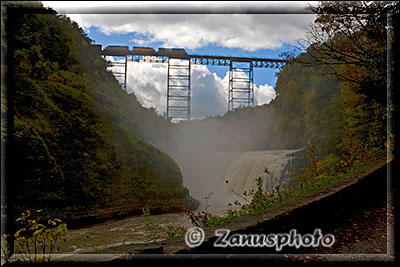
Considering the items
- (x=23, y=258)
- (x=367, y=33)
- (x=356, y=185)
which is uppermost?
(x=367, y=33)

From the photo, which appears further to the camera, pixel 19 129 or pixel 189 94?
pixel 19 129

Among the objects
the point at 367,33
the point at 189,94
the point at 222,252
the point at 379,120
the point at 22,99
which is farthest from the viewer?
the point at 22,99

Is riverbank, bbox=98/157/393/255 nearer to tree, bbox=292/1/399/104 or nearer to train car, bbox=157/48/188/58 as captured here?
tree, bbox=292/1/399/104

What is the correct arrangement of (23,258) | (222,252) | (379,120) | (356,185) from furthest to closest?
(379,120) < (356,185) < (222,252) < (23,258)

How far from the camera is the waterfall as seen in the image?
53.8 feet

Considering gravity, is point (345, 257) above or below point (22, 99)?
below

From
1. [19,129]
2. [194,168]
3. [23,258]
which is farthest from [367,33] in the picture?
[194,168]

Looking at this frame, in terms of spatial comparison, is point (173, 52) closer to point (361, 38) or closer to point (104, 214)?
point (361, 38)

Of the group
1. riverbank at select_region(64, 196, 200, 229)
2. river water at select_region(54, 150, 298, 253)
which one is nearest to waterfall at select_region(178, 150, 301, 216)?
river water at select_region(54, 150, 298, 253)

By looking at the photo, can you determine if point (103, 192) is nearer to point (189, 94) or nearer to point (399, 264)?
point (189, 94)

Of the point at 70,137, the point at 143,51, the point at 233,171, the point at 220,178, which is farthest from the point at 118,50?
the point at 220,178

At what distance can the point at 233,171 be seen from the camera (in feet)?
65.8

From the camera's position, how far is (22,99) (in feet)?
27.4

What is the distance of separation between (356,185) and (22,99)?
8444mm
